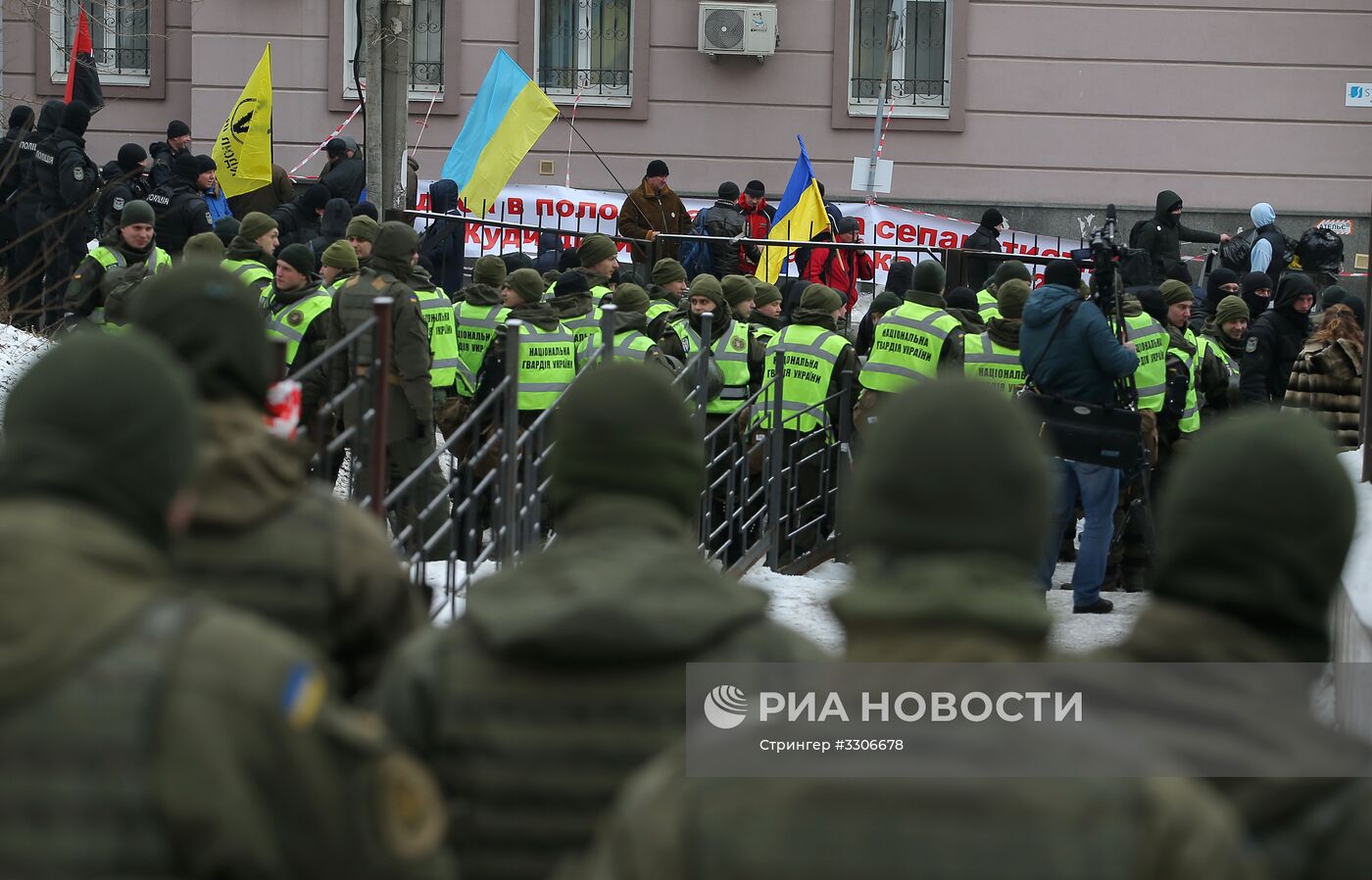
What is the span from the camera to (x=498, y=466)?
6484 mm

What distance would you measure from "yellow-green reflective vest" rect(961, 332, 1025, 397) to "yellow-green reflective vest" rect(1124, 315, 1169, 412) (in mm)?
623

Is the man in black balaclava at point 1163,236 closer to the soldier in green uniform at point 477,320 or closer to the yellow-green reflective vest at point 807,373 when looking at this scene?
the yellow-green reflective vest at point 807,373

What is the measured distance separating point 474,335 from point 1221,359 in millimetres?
4543

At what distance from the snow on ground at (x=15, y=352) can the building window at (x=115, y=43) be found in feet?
30.3

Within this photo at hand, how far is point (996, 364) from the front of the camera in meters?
10.1

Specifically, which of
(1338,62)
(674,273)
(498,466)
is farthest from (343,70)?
(498,466)

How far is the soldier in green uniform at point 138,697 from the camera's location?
6.98ft

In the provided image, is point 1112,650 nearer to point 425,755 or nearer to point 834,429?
point 425,755

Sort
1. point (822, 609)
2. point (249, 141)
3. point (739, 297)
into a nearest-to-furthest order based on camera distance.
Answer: point (822, 609)
point (739, 297)
point (249, 141)

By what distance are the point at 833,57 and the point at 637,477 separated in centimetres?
1689

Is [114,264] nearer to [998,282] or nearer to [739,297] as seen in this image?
[739,297]

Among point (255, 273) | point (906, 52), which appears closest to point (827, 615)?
point (255, 273)

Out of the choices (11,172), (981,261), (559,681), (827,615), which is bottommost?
Result: (827,615)
